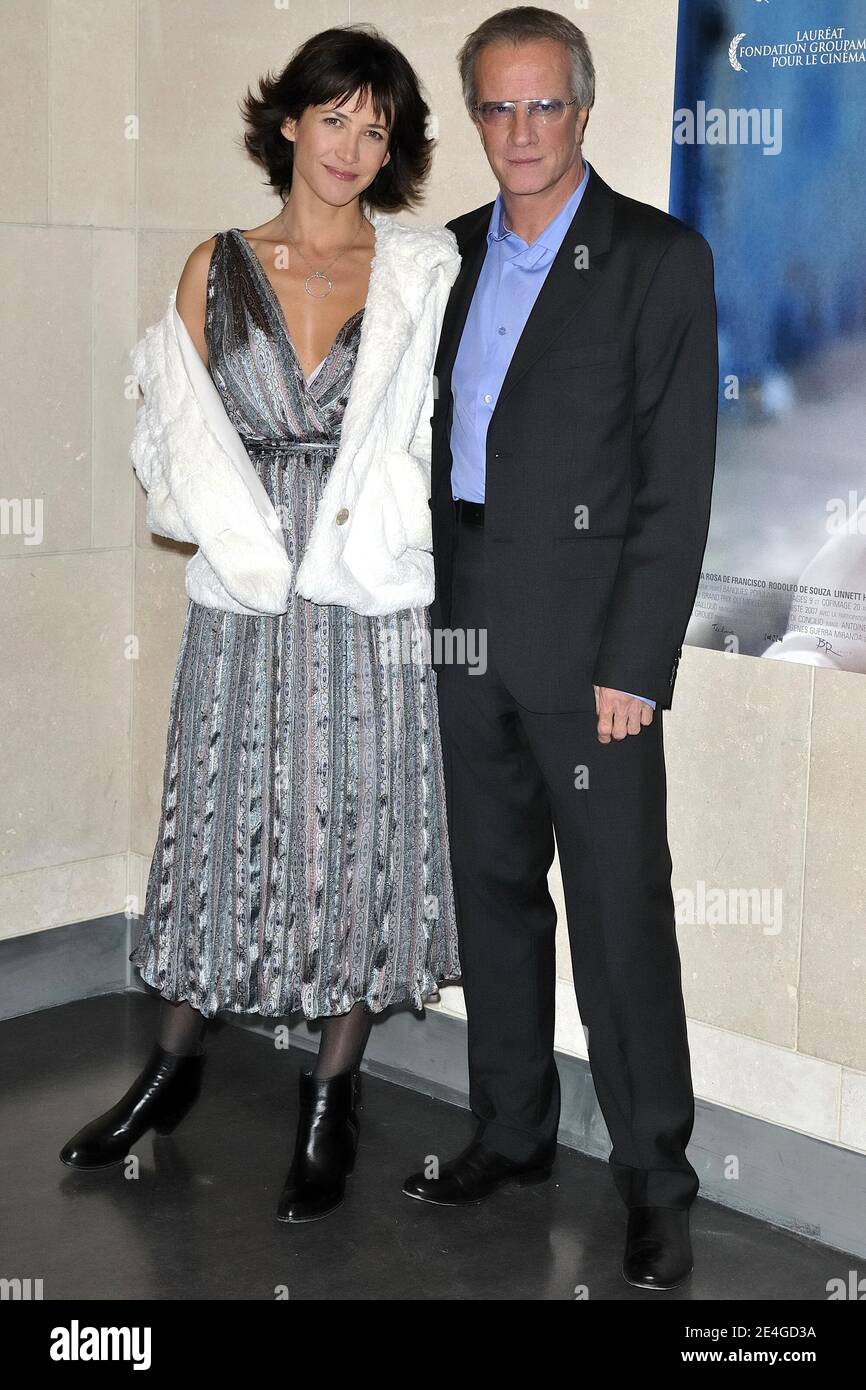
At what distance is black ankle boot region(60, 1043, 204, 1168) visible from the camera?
2.99 m

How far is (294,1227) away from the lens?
2.79 metres

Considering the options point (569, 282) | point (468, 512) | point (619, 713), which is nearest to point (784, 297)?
point (569, 282)

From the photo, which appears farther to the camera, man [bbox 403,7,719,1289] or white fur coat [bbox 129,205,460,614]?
white fur coat [bbox 129,205,460,614]

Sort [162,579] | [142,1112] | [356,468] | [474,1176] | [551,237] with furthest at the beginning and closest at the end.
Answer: [162,579] → [142,1112] → [474,1176] → [356,468] → [551,237]

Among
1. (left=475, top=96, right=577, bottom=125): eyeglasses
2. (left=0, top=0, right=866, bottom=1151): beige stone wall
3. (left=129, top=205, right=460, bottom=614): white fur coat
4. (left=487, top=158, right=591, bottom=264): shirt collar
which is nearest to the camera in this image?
(left=475, top=96, right=577, bottom=125): eyeglasses

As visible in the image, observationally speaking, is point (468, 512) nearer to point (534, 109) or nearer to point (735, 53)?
point (534, 109)

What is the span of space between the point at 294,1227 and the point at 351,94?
184 cm

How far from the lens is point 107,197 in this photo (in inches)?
143

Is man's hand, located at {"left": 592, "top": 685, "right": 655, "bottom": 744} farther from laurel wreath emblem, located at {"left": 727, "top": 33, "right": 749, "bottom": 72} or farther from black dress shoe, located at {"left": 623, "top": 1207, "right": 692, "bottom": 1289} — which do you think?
laurel wreath emblem, located at {"left": 727, "top": 33, "right": 749, "bottom": 72}

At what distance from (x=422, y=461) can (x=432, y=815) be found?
604 millimetres

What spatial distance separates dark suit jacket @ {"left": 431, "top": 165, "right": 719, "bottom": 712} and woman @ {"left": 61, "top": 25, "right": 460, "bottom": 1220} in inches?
9.8

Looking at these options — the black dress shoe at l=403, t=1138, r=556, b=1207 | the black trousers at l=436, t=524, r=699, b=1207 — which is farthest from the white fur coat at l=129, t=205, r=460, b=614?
the black dress shoe at l=403, t=1138, r=556, b=1207

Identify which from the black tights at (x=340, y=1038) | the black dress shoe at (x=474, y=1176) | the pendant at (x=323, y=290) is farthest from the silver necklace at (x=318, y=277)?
the black dress shoe at (x=474, y=1176)
